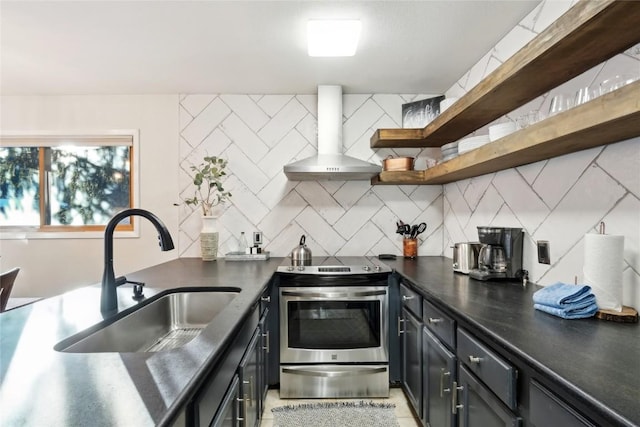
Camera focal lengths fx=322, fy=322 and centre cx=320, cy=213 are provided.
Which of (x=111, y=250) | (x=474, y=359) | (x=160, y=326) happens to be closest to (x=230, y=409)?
(x=160, y=326)

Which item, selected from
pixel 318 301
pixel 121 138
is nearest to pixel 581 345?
pixel 318 301

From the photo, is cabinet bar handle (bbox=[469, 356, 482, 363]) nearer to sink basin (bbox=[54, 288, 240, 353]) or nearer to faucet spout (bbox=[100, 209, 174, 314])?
sink basin (bbox=[54, 288, 240, 353])

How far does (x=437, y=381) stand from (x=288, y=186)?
190 cm

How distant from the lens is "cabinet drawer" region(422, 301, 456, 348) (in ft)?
4.51

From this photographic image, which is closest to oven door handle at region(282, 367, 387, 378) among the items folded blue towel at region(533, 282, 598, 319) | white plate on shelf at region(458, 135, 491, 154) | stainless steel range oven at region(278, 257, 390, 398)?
stainless steel range oven at region(278, 257, 390, 398)

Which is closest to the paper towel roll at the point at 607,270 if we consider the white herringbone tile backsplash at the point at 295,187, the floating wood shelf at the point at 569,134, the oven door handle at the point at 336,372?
the floating wood shelf at the point at 569,134

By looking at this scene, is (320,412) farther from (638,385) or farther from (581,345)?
(638,385)

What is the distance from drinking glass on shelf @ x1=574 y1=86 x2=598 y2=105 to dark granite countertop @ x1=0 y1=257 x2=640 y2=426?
77 cm

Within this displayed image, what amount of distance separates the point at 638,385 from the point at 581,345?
0.21 metres

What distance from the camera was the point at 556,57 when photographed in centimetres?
123

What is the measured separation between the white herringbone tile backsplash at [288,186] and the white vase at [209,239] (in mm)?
188

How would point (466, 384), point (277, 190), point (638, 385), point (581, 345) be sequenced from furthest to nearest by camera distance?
point (277, 190), point (466, 384), point (581, 345), point (638, 385)

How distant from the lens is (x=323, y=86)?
2.69 meters

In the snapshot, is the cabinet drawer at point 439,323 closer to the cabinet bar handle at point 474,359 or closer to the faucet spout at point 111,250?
the cabinet bar handle at point 474,359
